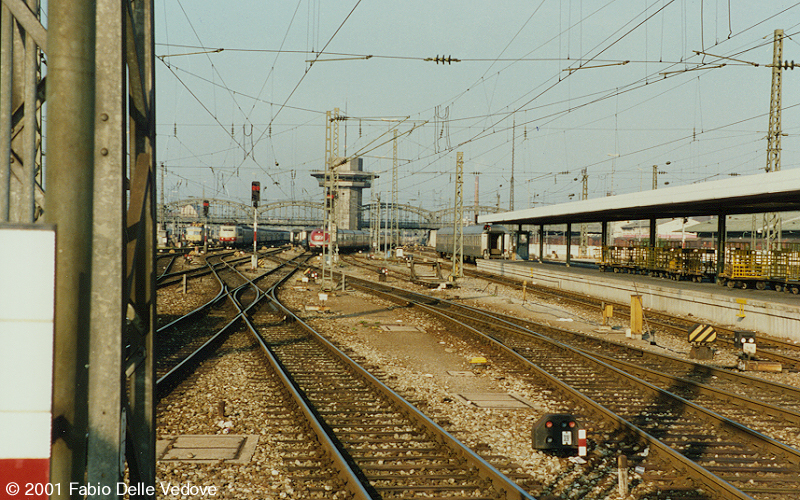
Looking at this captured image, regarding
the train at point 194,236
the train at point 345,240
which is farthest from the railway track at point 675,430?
the train at point 194,236

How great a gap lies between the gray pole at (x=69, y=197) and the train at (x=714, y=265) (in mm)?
26162

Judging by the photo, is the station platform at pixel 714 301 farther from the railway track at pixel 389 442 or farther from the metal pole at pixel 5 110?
the metal pole at pixel 5 110

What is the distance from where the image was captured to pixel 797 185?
16375 mm

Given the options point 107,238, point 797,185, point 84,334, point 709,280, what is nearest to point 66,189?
point 107,238

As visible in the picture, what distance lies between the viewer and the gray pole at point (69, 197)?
98.7 inches

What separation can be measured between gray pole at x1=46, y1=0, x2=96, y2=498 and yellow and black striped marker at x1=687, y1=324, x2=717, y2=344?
46.3 feet

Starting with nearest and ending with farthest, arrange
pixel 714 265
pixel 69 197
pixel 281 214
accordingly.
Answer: pixel 69 197
pixel 714 265
pixel 281 214

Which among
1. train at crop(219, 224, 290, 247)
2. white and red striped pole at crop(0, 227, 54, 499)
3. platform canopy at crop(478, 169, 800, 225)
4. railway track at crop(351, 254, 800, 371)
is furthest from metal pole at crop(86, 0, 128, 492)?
train at crop(219, 224, 290, 247)

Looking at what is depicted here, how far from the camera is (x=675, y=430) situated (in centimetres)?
805

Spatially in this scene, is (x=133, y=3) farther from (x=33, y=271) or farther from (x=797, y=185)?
(x=797, y=185)

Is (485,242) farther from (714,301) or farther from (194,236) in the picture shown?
(194,236)

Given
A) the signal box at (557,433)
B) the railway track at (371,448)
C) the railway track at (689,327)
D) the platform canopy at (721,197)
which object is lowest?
the railway track at (689,327)

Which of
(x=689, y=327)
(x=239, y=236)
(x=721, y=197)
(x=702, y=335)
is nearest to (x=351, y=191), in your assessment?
(x=239, y=236)

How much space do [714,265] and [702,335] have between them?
19.5 m
